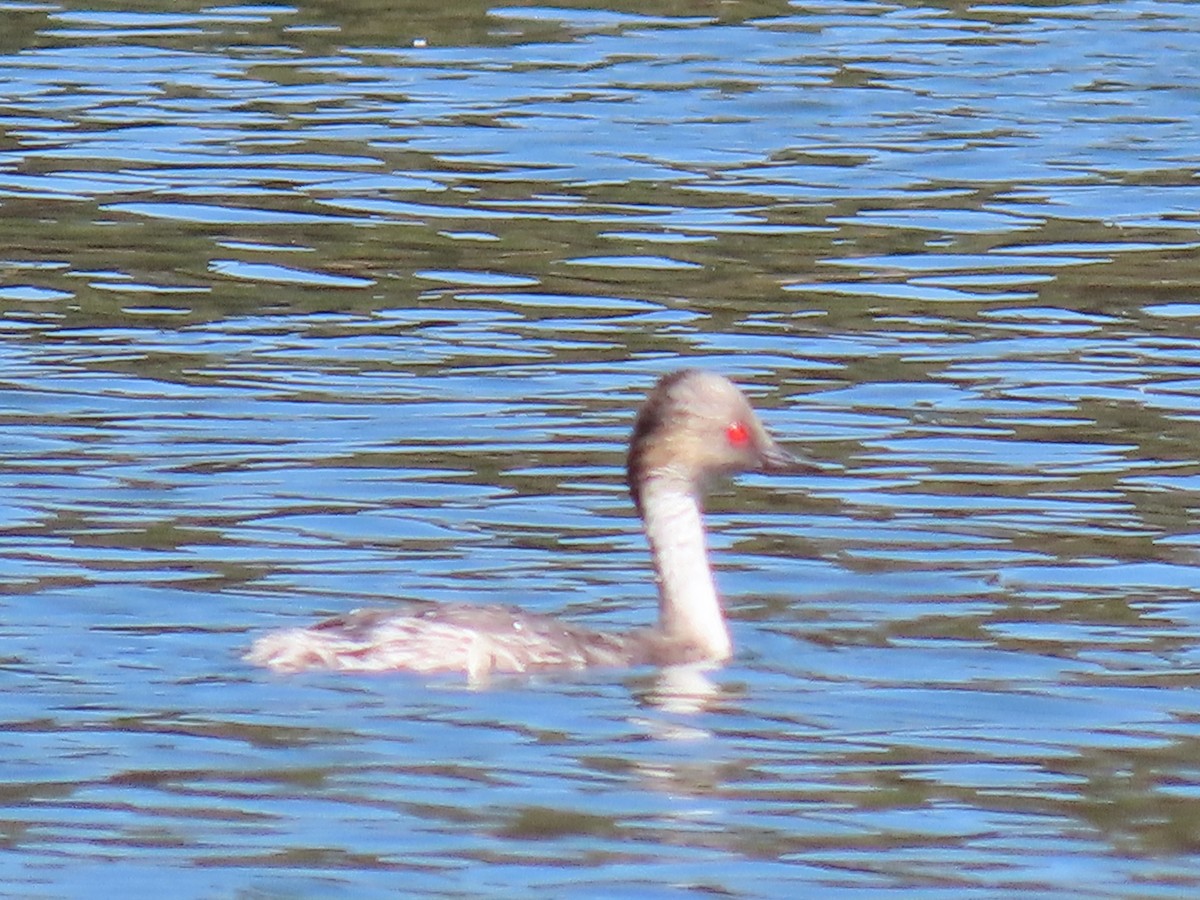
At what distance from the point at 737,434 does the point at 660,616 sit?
66 centimetres

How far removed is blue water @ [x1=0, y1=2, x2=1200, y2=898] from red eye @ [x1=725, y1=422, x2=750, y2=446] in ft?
1.75

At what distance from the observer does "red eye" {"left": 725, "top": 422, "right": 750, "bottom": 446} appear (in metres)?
10.9

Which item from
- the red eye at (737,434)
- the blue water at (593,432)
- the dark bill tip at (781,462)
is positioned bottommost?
the blue water at (593,432)

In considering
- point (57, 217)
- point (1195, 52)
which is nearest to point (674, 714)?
point (57, 217)

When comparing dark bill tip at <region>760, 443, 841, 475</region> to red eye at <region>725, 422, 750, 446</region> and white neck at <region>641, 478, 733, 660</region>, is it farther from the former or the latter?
white neck at <region>641, 478, 733, 660</region>

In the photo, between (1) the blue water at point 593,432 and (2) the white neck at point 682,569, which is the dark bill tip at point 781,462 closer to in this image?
(2) the white neck at point 682,569

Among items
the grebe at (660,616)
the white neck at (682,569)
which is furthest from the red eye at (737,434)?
the white neck at (682,569)

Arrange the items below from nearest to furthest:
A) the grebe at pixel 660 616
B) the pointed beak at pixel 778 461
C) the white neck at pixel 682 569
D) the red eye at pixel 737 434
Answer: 1. the grebe at pixel 660 616
2. the white neck at pixel 682 569
3. the red eye at pixel 737 434
4. the pointed beak at pixel 778 461

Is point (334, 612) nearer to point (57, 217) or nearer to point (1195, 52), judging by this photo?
point (57, 217)

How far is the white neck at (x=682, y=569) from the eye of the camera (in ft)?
34.3

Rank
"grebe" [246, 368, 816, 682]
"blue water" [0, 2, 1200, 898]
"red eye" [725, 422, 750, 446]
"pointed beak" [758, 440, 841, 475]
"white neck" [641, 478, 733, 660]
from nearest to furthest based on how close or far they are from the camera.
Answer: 1. "blue water" [0, 2, 1200, 898]
2. "grebe" [246, 368, 816, 682]
3. "white neck" [641, 478, 733, 660]
4. "red eye" [725, 422, 750, 446]
5. "pointed beak" [758, 440, 841, 475]

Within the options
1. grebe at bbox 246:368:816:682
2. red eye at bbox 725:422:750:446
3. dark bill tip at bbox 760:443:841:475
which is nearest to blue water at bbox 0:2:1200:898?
grebe at bbox 246:368:816:682

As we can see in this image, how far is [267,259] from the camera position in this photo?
16.5 m

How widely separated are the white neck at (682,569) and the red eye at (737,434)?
A: 196 mm
